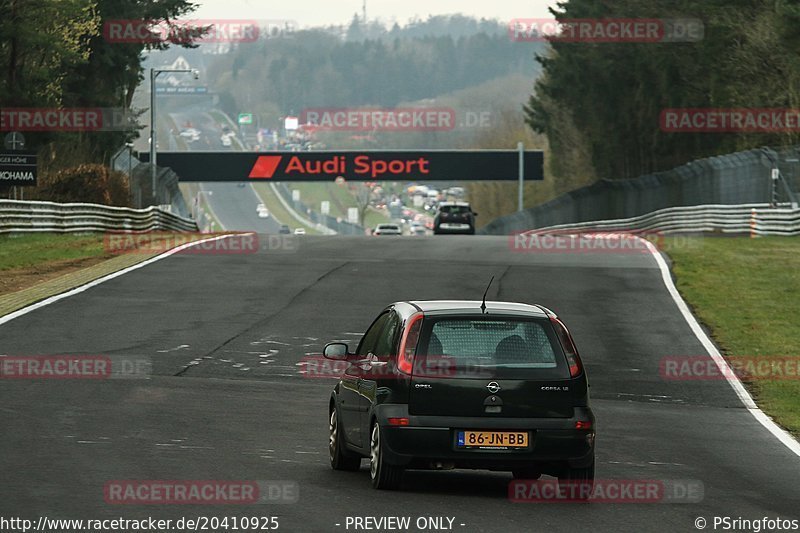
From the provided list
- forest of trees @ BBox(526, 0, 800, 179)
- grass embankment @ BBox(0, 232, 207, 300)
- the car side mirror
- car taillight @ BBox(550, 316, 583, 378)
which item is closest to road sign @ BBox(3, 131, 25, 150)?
grass embankment @ BBox(0, 232, 207, 300)

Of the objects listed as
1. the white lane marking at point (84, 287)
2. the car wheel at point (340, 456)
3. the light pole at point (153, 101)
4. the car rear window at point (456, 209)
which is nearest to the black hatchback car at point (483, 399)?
the car wheel at point (340, 456)

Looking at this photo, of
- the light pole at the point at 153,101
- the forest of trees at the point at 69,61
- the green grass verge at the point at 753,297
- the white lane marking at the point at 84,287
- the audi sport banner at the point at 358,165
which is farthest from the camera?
the audi sport banner at the point at 358,165

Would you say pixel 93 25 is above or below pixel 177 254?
above

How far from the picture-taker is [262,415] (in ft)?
47.9

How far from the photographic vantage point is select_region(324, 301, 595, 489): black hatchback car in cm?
989

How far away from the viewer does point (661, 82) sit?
6800 centimetres

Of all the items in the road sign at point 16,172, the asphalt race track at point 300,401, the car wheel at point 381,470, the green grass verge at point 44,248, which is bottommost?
the asphalt race track at point 300,401

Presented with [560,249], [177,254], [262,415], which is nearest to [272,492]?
[262,415]

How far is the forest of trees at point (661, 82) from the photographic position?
5609cm

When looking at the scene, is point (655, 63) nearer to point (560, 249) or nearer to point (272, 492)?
point (560, 249)

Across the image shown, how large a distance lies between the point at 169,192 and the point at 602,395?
42530 millimetres

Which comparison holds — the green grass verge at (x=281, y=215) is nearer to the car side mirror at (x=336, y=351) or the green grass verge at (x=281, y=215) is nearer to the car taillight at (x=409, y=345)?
the car side mirror at (x=336, y=351)

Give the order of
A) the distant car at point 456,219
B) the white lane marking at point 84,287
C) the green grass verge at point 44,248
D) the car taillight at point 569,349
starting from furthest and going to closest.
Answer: the distant car at point 456,219, the green grass verge at point 44,248, the white lane marking at point 84,287, the car taillight at point 569,349

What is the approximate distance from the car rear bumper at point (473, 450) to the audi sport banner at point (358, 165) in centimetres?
8155
